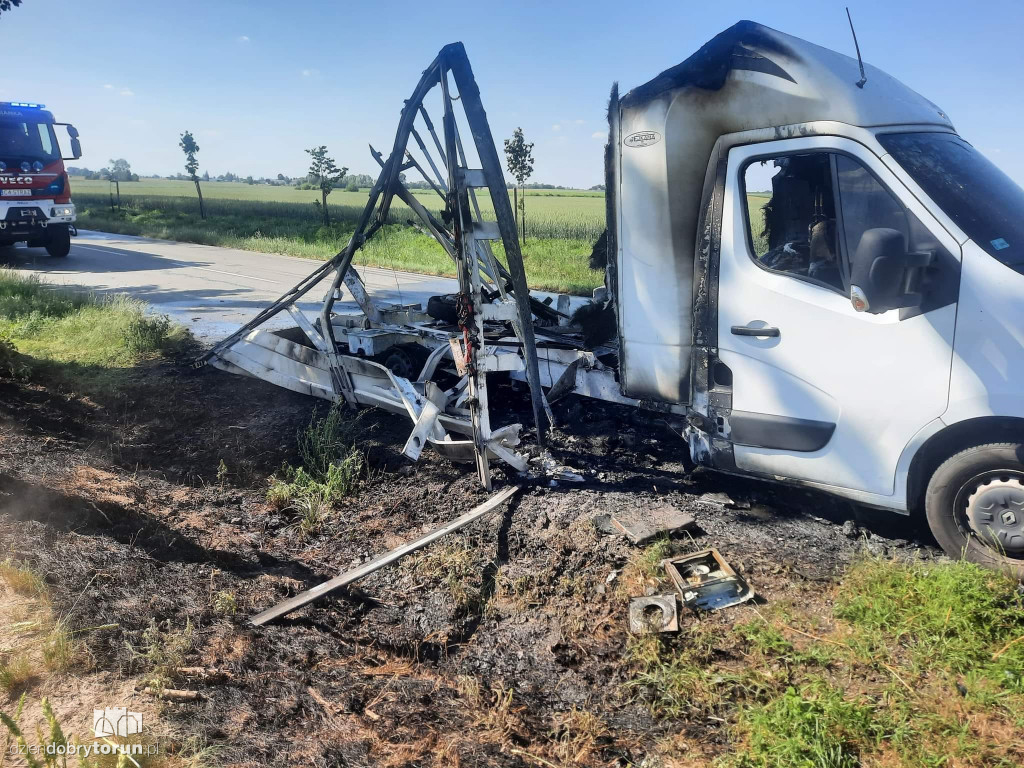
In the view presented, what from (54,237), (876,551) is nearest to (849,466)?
(876,551)

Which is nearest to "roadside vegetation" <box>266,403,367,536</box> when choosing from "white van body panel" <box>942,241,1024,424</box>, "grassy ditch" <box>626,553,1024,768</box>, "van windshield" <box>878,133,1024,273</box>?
"grassy ditch" <box>626,553,1024,768</box>

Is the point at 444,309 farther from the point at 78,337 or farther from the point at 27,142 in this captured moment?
the point at 27,142

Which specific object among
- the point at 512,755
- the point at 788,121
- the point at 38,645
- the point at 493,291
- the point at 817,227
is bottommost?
the point at 512,755

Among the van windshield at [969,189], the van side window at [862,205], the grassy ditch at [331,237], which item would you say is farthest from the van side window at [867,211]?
the grassy ditch at [331,237]

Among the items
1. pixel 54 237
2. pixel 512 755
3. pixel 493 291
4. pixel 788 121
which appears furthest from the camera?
pixel 54 237

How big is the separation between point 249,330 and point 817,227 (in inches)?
219

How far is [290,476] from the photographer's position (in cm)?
520

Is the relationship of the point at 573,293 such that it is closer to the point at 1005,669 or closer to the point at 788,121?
the point at 788,121

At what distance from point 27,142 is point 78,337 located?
1187 cm

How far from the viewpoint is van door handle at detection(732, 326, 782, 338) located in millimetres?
3607

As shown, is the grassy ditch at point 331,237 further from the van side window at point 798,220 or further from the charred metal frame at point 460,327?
the van side window at point 798,220

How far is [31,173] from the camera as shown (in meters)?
17.1

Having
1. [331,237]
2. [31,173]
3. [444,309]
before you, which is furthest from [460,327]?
[331,237]

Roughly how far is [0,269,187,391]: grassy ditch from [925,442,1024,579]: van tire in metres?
7.41
